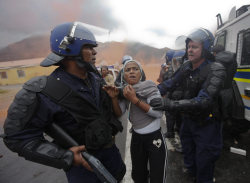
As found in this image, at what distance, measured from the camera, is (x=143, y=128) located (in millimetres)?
1887

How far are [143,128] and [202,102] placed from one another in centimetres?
78

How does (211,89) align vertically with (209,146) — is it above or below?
above

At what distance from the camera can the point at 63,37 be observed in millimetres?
1325

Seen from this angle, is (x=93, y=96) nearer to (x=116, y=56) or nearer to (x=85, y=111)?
(x=85, y=111)

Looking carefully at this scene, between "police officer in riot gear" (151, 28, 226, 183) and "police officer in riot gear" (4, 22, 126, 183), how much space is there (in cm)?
77

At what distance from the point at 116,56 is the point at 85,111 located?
47.2 m

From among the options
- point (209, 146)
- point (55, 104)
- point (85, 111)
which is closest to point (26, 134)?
point (55, 104)

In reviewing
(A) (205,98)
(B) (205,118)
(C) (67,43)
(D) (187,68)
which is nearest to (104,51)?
(D) (187,68)

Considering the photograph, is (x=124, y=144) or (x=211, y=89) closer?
(x=211, y=89)

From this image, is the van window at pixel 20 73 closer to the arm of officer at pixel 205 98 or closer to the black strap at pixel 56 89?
the black strap at pixel 56 89

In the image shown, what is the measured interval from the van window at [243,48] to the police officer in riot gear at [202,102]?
1434 millimetres

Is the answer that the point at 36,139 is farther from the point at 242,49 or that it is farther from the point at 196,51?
the point at 242,49

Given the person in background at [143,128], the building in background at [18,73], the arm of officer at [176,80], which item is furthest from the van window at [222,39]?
the building in background at [18,73]

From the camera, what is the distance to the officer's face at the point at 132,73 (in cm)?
191
